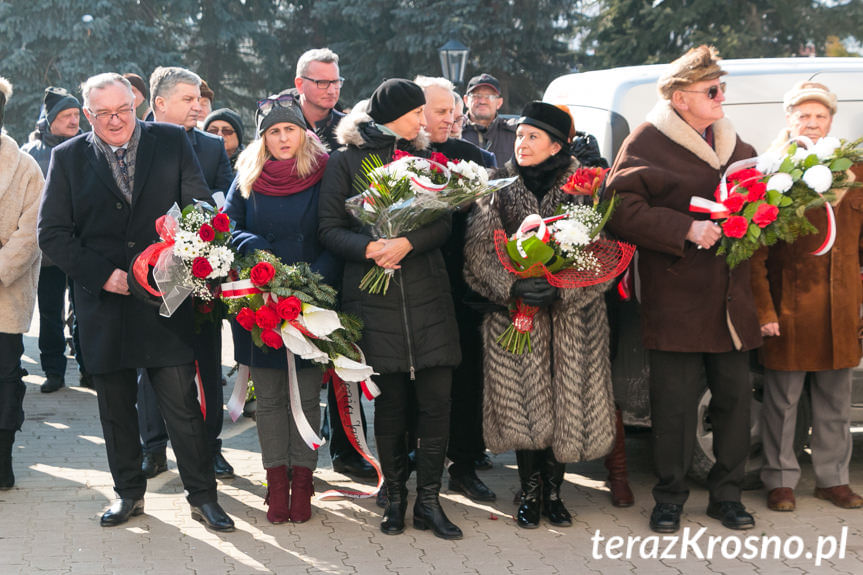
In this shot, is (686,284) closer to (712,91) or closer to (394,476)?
(712,91)

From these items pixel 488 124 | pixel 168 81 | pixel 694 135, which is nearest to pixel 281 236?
pixel 168 81

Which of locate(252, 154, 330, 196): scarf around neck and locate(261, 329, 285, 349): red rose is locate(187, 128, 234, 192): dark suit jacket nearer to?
locate(252, 154, 330, 196): scarf around neck

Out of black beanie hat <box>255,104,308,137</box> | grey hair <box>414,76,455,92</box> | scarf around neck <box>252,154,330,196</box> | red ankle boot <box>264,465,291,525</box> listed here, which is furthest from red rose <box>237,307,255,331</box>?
grey hair <box>414,76,455,92</box>

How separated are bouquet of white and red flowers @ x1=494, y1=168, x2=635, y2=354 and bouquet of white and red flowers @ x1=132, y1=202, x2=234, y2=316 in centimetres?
134

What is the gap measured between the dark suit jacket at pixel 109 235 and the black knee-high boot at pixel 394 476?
3.61 ft

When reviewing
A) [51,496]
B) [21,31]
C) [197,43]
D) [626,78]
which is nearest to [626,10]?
[197,43]

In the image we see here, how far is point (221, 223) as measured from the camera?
510 cm

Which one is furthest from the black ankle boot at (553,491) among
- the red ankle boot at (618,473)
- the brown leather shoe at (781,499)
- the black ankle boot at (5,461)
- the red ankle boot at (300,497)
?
the black ankle boot at (5,461)

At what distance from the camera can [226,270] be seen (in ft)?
16.5

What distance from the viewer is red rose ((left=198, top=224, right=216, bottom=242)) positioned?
5004mm

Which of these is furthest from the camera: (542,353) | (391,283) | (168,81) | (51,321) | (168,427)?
(51,321)

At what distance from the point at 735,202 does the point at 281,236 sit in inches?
88.0

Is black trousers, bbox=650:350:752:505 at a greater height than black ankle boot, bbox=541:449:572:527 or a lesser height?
greater

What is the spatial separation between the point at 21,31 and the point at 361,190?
24729mm
